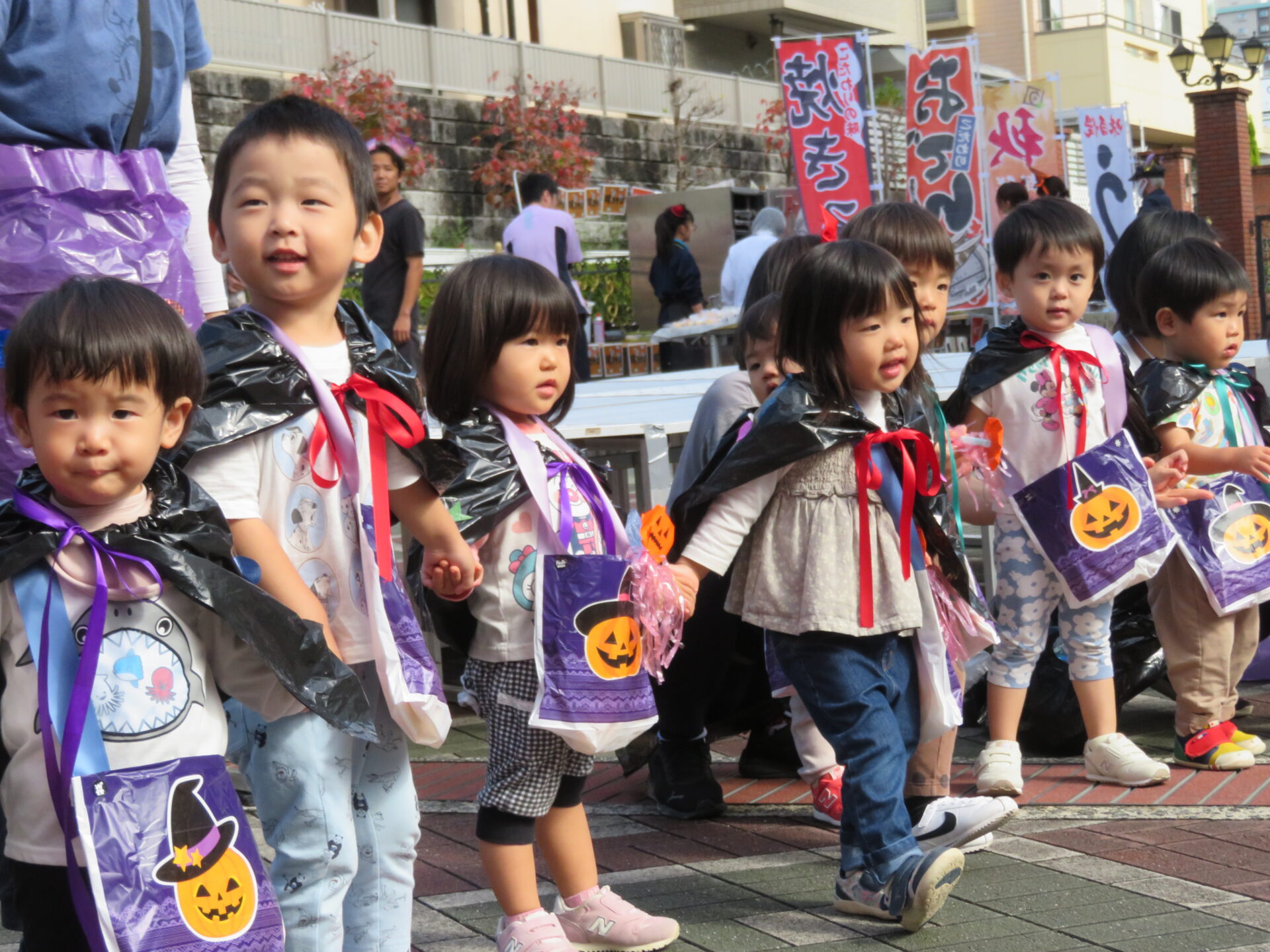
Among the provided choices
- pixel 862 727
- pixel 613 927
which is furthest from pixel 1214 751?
pixel 613 927

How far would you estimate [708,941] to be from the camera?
320 centimetres

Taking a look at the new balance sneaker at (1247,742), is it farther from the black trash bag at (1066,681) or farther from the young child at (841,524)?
the young child at (841,524)

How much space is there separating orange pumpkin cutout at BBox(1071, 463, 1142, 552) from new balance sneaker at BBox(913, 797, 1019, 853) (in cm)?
95

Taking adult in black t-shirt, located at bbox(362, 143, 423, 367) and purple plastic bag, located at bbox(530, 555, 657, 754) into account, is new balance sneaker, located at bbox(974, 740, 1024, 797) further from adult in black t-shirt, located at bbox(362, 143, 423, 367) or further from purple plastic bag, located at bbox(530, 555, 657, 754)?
adult in black t-shirt, located at bbox(362, 143, 423, 367)

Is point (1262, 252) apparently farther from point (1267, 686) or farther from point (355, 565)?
point (355, 565)

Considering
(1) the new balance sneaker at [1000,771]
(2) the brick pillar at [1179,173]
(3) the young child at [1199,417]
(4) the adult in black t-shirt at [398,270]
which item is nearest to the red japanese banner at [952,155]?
(4) the adult in black t-shirt at [398,270]

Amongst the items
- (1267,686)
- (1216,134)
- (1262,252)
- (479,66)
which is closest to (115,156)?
(1267,686)

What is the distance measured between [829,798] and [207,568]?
2197mm

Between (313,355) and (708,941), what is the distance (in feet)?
4.79

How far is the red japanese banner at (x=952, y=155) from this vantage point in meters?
12.8

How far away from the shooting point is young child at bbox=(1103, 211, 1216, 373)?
4.73 m

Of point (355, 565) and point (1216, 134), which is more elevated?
point (1216, 134)

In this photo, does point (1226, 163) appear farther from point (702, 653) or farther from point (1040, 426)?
point (702, 653)

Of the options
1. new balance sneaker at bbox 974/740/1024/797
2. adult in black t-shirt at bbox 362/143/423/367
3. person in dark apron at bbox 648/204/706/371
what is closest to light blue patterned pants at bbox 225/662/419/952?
new balance sneaker at bbox 974/740/1024/797
